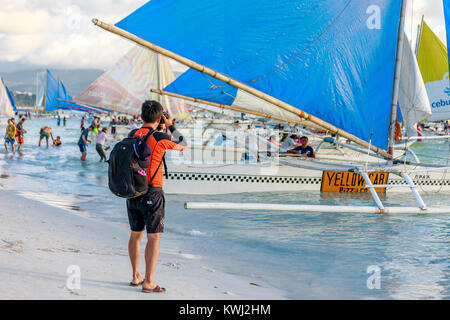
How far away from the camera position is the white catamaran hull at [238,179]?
41.7 feet

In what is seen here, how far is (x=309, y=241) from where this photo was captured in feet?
27.5

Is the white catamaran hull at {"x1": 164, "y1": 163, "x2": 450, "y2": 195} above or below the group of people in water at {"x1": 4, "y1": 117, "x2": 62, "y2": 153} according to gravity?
below

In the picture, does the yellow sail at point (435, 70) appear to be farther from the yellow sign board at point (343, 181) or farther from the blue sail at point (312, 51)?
the blue sail at point (312, 51)

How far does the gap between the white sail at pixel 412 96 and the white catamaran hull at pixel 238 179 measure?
5.84 feet

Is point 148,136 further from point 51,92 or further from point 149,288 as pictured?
point 51,92

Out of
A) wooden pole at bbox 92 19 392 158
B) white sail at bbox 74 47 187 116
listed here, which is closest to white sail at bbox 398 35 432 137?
wooden pole at bbox 92 19 392 158

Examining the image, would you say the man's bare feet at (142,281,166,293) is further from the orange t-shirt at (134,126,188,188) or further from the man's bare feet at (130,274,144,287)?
the orange t-shirt at (134,126,188,188)

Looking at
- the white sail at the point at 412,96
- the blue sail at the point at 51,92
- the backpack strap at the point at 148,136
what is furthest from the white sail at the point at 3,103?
the backpack strap at the point at 148,136

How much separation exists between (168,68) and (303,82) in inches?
953

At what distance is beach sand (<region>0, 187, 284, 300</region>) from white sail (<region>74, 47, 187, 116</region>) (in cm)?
2656

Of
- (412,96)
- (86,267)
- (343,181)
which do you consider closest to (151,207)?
(86,267)

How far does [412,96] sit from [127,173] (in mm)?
9535

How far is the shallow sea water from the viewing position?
6.03 meters
